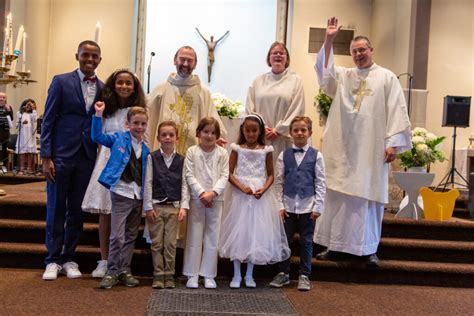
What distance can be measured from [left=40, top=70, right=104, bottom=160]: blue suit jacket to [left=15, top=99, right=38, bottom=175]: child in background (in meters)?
6.36

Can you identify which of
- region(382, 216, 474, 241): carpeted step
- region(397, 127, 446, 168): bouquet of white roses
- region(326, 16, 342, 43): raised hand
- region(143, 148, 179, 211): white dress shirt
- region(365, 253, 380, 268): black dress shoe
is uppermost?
region(326, 16, 342, 43): raised hand

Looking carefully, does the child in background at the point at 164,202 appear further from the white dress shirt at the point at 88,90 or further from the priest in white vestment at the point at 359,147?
the priest in white vestment at the point at 359,147

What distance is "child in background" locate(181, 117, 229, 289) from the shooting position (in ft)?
12.2

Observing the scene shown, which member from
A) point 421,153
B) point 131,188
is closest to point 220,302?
point 131,188

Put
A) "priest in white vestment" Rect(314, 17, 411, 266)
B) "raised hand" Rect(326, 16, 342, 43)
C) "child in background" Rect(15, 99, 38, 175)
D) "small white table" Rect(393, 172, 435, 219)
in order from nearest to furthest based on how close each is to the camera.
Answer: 1. "raised hand" Rect(326, 16, 342, 43)
2. "priest in white vestment" Rect(314, 17, 411, 266)
3. "small white table" Rect(393, 172, 435, 219)
4. "child in background" Rect(15, 99, 38, 175)

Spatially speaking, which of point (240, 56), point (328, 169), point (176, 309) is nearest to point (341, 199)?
point (328, 169)

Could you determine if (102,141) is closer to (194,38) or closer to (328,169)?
(328,169)

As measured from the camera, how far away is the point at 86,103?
376 cm

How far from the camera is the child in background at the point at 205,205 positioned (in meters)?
3.71

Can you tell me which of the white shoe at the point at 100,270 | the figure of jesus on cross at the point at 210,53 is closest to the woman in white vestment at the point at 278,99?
the white shoe at the point at 100,270

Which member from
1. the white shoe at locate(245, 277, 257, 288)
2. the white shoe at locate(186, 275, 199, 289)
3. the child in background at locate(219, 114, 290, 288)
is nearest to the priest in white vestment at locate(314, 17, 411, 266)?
the child in background at locate(219, 114, 290, 288)

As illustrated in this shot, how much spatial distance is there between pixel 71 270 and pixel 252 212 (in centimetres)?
135

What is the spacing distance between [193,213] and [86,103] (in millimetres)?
1096

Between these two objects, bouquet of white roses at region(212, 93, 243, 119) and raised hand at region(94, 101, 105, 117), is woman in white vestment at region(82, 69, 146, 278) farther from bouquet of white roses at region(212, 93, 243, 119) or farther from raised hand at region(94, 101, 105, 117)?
bouquet of white roses at region(212, 93, 243, 119)
